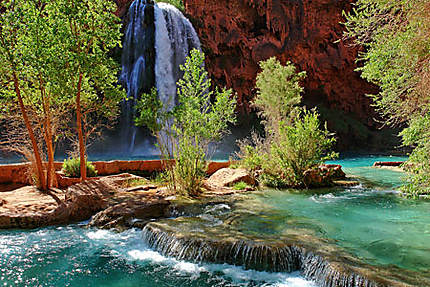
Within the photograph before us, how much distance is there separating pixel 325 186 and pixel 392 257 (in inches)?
237

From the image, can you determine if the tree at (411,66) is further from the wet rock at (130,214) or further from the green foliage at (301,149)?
the wet rock at (130,214)

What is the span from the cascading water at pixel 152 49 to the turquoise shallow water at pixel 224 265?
18947mm

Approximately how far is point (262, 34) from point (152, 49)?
10.4 meters

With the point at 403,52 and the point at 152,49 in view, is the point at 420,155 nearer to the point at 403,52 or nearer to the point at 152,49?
the point at 403,52

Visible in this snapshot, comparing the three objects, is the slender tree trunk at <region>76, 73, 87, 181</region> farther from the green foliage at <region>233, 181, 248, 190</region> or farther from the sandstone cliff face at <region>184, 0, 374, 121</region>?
the sandstone cliff face at <region>184, 0, 374, 121</region>

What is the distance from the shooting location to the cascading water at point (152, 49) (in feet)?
81.0

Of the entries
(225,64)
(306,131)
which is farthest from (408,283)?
(225,64)

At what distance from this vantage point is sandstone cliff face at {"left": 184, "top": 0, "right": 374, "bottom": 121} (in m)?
27.8

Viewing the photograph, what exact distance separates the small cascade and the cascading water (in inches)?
789

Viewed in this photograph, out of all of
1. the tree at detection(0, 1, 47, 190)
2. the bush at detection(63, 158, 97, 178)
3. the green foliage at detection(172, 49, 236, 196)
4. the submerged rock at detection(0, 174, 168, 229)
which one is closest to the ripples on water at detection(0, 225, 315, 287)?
the submerged rock at detection(0, 174, 168, 229)

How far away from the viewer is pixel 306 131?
9.87 m

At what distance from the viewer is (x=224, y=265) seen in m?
4.41

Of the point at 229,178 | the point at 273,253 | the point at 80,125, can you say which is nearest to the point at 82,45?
the point at 80,125

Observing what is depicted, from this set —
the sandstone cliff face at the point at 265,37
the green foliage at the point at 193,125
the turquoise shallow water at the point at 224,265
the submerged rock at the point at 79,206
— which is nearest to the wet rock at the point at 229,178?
the green foliage at the point at 193,125
